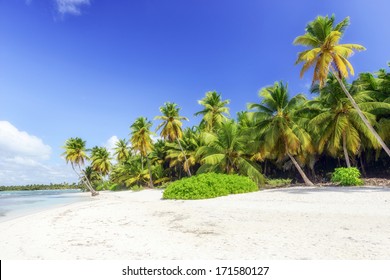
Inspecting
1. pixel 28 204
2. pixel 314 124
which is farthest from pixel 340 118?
pixel 28 204

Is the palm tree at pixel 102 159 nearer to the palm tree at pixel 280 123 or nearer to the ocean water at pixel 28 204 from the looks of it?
the ocean water at pixel 28 204

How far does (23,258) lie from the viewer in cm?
570

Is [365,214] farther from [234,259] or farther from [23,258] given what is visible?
[23,258]

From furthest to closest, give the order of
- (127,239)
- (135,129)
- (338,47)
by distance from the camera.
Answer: (135,129), (338,47), (127,239)

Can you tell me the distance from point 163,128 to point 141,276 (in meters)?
27.3

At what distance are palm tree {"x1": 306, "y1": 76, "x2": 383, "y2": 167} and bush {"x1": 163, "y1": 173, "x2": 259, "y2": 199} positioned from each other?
706 cm

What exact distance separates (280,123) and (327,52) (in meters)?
5.74

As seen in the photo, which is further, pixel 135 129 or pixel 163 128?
pixel 135 129

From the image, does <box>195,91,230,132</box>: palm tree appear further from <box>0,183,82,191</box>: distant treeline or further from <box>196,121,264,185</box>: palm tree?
<box>0,183,82,191</box>: distant treeline

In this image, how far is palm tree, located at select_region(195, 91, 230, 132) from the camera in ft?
106

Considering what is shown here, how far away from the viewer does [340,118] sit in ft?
60.2

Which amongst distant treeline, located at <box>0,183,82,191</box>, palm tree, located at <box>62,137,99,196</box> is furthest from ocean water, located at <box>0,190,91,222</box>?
distant treeline, located at <box>0,183,82,191</box>

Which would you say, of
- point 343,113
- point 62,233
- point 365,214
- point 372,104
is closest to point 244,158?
point 343,113

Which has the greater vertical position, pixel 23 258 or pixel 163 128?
pixel 163 128
